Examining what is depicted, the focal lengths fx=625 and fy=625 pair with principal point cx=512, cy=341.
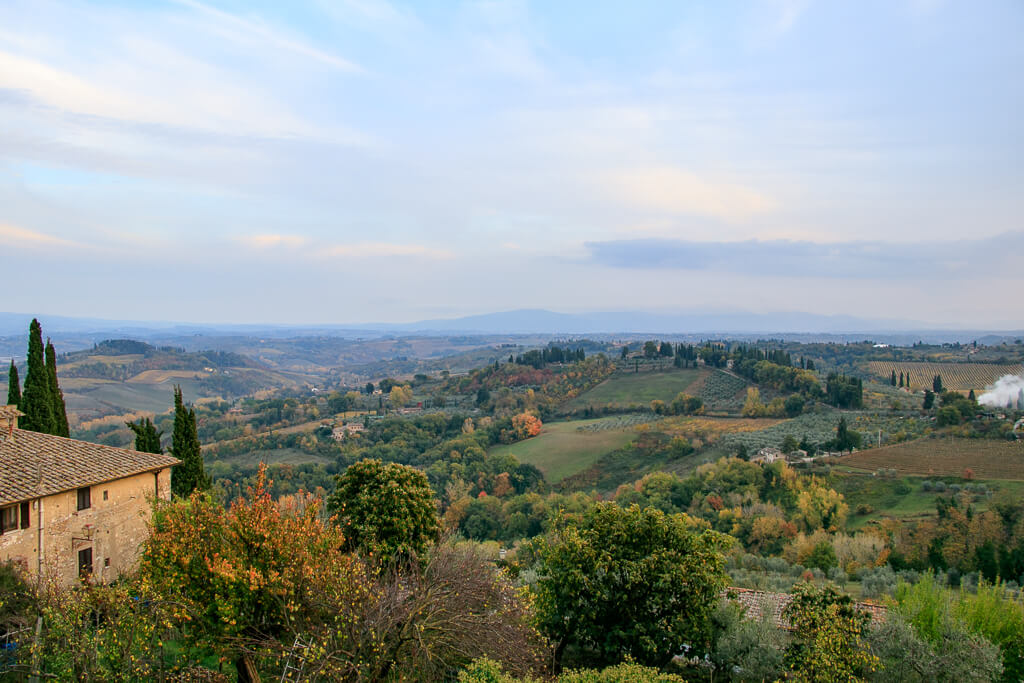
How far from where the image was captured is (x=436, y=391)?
122562 millimetres

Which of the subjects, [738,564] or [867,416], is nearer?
[738,564]

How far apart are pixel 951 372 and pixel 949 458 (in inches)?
2443

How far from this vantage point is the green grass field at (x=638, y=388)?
94562mm

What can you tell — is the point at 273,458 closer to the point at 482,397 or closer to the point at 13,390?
the point at 482,397

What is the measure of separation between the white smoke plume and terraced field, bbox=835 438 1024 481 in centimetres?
1805

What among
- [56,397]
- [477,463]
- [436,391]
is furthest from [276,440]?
[56,397]

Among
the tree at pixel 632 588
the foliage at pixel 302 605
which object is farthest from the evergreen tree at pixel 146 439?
the tree at pixel 632 588

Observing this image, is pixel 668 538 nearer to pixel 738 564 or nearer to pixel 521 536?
pixel 738 564

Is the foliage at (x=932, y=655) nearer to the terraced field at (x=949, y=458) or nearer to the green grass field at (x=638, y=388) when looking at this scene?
the terraced field at (x=949, y=458)

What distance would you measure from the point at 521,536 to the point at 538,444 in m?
28.3

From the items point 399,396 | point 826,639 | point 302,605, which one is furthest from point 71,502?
point 399,396

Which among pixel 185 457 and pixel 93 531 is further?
pixel 185 457

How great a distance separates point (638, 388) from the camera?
324 feet

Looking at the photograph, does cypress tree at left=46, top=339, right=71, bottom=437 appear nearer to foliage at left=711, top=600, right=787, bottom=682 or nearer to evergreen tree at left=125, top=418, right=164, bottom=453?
→ evergreen tree at left=125, top=418, right=164, bottom=453
